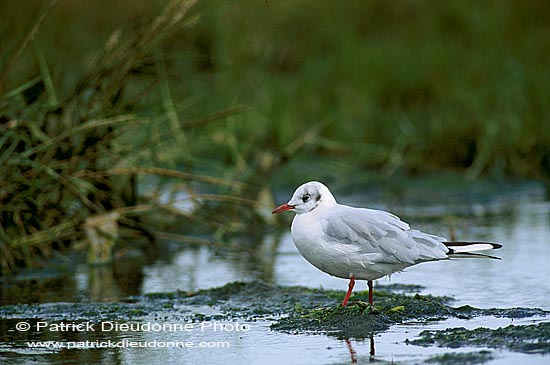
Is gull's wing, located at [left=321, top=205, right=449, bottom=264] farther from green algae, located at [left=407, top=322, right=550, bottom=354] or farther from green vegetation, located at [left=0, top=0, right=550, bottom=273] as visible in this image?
green vegetation, located at [left=0, top=0, right=550, bottom=273]

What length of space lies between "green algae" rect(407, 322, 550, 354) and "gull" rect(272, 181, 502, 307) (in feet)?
1.76

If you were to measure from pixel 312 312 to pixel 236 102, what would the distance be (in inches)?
219

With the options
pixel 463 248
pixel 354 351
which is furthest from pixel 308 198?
pixel 354 351

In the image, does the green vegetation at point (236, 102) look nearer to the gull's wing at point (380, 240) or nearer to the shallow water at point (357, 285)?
the shallow water at point (357, 285)

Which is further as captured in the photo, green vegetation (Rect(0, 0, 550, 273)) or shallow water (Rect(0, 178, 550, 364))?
green vegetation (Rect(0, 0, 550, 273))

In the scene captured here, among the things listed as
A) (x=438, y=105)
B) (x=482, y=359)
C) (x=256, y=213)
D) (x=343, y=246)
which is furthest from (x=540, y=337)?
(x=438, y=105)

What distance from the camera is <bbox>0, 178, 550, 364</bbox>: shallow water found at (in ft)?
16.6

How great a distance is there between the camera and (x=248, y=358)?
5020 mm

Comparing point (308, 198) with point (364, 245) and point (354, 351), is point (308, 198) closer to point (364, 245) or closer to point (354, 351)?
point (364, 245)

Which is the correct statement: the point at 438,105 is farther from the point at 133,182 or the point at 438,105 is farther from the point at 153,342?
the point at 153,342

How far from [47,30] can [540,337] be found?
956 cm

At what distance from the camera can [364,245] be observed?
18.6ft

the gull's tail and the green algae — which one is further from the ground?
the gull's tail

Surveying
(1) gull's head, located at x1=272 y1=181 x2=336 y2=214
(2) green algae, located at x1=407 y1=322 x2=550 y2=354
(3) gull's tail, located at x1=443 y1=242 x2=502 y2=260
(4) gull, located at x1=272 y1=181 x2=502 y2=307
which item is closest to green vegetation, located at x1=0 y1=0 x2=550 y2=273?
(1) gull's head, located at x1=272 y1=181 x2=336 y2=214
